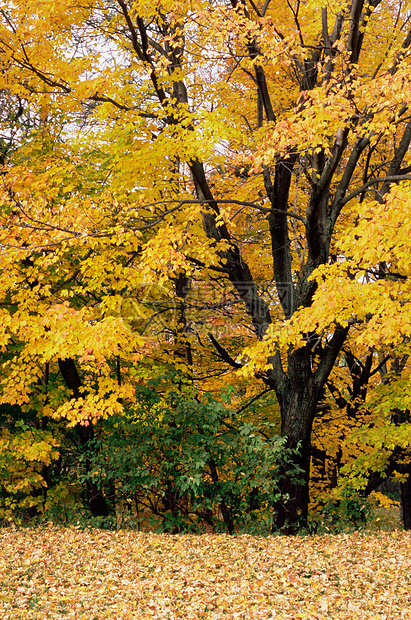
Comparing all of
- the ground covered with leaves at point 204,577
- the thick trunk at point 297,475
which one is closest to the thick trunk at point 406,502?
the thick trunk at point 297,475

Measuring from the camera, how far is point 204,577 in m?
5.89

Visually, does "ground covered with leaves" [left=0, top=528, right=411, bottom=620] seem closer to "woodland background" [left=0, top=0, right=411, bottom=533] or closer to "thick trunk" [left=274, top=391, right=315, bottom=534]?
"thick trunk" [left=274, top=391, right=315, bottom=534]

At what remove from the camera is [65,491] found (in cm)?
1150

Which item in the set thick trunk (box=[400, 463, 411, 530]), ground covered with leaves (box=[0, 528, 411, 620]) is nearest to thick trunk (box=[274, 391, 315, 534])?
ground covered with leaves (box=[0, 528, 411, 620])

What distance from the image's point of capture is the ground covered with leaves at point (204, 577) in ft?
16.4

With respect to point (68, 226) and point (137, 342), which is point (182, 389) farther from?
point (68, 226)

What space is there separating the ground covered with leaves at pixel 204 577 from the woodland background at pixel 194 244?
1.22 m

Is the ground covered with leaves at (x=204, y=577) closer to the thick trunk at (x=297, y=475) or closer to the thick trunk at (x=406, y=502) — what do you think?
the thick trunk at (x=297, y=475)

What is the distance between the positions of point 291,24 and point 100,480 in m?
9.24

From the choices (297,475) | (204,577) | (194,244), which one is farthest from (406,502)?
(204,577)

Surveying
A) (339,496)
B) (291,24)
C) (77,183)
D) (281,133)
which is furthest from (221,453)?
(291,24)

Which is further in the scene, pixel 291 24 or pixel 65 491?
pixel 65 491

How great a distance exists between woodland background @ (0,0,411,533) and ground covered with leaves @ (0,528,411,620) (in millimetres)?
1219

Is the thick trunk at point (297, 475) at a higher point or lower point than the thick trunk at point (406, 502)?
higher
